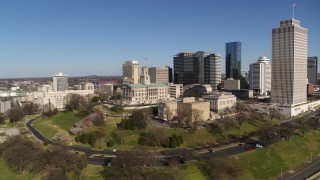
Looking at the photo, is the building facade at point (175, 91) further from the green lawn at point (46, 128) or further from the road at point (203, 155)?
the road at point (203, 155)

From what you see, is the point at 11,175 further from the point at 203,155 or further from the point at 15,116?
the point at 15,116

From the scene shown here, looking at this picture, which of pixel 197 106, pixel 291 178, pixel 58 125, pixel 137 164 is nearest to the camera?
pixel 137 164

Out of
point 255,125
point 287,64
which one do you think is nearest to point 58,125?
point 255,125

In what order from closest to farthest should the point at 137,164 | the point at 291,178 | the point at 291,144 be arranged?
the point at 137,164, the point at 291,178, the point at 291,144

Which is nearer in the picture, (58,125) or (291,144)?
(291,144)

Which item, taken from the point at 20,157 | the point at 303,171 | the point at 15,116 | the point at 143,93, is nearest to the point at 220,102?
the point at 143,93

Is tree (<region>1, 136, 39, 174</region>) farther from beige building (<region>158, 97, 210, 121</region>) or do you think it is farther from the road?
beige building (<region>158, 97, 210, 121</region>)

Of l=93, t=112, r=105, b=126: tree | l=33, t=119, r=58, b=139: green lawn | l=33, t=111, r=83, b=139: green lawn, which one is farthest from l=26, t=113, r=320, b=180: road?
l=33, t=111, r=83, b=139: green lawn

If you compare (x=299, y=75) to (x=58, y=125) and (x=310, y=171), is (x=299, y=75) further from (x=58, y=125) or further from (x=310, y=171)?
(x=58, y=125)

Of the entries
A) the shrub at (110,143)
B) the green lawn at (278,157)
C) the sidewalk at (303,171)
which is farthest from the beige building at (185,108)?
the sidewalk at (303,171)
